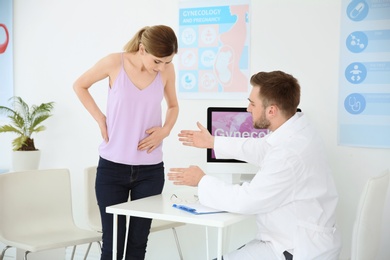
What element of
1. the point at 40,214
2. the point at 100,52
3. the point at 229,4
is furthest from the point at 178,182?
the point at 100,52

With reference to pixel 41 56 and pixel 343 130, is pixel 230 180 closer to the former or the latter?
pixel 343 130

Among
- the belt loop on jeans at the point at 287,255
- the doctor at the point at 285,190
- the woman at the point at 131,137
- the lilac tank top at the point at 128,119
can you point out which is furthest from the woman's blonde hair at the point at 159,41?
the belt loop on jeans at the point at 287,255

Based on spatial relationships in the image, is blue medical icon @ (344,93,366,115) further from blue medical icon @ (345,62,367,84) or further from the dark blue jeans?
the dark blue jeans

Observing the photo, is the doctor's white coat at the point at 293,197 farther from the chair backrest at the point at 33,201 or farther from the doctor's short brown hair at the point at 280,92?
the chair backrest at the point at 33,201

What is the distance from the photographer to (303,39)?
12.0 feet

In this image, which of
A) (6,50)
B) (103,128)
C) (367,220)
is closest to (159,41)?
(103,128)

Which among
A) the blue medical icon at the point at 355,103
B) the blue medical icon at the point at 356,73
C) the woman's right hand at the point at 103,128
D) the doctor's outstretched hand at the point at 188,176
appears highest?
the blue medical icon at the point at 356,73

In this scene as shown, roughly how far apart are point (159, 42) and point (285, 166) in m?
0.84

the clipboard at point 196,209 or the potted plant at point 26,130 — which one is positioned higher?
the potted plant at point 26,130

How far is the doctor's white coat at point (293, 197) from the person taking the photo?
2232mm

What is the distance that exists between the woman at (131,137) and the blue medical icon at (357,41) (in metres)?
1.37

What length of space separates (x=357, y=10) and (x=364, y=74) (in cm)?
40

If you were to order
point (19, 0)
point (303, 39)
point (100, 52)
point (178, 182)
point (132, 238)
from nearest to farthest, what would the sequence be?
point (178, 182), point (132, 238), point (303, 39), point (100, 52), point (19, 0)

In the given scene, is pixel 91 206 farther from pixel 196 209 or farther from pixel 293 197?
pixel 293 197
